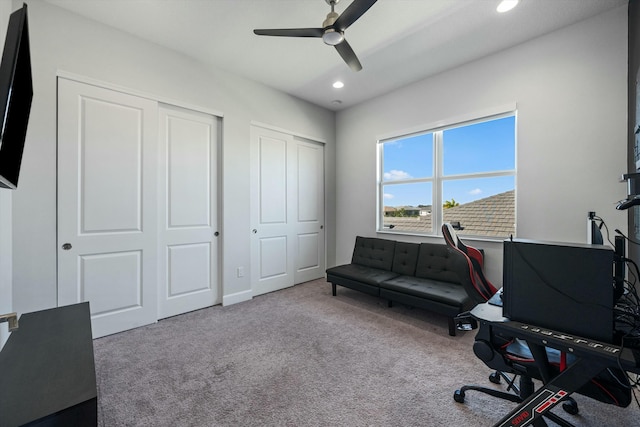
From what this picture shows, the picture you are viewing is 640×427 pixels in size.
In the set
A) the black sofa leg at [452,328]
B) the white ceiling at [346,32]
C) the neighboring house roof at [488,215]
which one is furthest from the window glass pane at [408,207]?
the white ceiling at [346,32]

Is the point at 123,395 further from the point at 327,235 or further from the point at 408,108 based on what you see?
the point at 408,108

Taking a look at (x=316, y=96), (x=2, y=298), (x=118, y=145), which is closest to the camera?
(x=2, y=298)

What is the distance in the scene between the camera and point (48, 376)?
1.01 metres

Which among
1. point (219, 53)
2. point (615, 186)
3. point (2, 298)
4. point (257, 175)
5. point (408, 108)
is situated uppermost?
point (219, 53)

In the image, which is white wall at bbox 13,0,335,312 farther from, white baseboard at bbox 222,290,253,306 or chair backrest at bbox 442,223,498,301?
chair backrest at bbox 442,223,498,301

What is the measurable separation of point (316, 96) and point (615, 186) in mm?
3584

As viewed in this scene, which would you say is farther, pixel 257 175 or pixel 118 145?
pixel 257 175

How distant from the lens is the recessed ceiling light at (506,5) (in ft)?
7.36

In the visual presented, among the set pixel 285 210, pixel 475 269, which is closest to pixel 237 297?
pixel 285 210

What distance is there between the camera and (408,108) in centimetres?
384

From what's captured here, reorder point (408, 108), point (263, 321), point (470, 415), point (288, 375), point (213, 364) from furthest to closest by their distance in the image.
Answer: point (408, 108)
point (263, 321)
point (213, 364)
point (288, 375)
point (470, 415)

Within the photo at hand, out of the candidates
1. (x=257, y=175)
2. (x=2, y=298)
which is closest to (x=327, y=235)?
(x=257, y=175)

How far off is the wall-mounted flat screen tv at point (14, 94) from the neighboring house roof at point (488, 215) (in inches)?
150

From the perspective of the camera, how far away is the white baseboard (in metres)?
3.42
